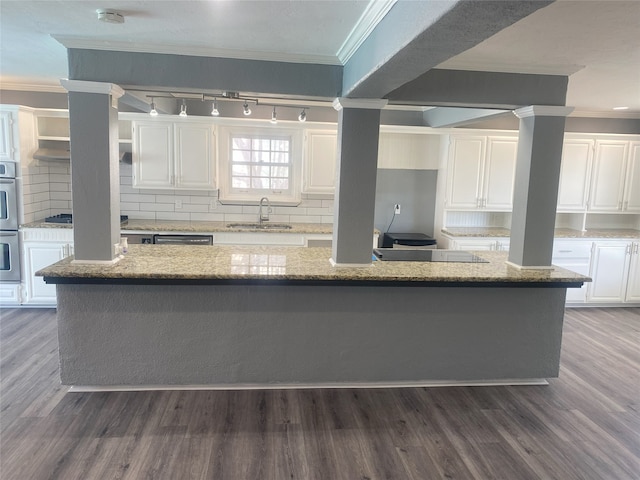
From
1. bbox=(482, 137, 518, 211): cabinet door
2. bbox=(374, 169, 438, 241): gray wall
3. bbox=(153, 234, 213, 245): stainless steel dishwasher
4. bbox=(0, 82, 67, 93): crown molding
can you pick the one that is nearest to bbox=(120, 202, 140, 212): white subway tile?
bbox=(153, 234, 213, 245): stainless steel dishwasher

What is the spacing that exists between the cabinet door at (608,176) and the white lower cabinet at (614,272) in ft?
1.63

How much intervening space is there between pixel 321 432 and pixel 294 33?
2.37 meters

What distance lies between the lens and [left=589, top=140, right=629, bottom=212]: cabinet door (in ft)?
17.7

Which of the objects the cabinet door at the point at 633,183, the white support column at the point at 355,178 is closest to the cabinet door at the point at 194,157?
the white support column at the point at 355,178

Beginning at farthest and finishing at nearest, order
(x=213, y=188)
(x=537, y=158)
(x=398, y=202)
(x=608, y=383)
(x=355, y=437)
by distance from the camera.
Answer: (x=398, y=202), (x=213, y=188), (x=608, y=383), (x=537, y=158), (x=355, y=437)

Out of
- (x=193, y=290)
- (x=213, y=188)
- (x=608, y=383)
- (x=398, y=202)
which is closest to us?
(x=193, y=290)

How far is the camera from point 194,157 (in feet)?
16.6

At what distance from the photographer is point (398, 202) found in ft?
18.9

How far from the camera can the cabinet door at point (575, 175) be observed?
5352 mm

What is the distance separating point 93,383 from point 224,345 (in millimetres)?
926

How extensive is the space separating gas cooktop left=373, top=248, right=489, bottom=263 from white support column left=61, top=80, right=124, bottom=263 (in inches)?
81.0

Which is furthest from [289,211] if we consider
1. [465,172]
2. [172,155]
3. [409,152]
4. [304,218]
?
[465,172]

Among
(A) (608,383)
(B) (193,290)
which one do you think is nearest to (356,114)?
(B) (193,290)

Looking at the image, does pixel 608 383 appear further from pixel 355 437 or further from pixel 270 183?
pixel 270 183
